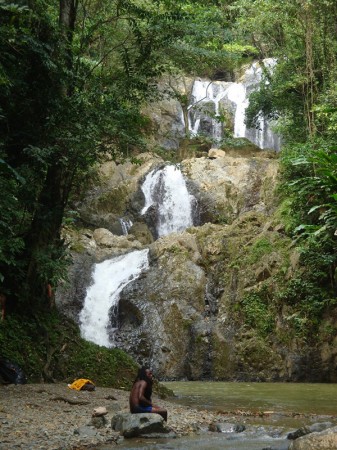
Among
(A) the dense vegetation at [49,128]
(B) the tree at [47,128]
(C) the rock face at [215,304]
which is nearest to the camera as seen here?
(A) the dense vegetation at [49,128]

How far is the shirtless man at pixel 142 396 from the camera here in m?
7.53

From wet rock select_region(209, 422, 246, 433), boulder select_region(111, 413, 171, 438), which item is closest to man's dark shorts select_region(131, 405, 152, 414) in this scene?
boulder select_region(111, 413, 171, 438)

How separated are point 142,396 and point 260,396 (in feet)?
16.7

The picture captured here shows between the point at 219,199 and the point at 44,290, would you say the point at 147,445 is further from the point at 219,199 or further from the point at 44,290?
the point at 219,199

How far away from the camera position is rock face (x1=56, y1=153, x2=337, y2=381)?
15844mm

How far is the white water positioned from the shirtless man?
1003cm

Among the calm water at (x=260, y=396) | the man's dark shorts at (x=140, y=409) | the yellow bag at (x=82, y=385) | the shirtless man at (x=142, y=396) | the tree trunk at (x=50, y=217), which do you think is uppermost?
the tree trunk at (x=50, y=217)

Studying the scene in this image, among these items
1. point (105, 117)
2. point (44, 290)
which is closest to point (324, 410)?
point (44, 290)

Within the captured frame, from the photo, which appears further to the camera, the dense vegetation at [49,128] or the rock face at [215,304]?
the rock face at [215,304]

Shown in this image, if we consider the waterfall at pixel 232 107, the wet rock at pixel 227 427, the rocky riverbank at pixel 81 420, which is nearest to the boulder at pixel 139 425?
the rocky riverbank at pixel 81 420

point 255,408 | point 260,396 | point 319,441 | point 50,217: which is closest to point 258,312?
point 260,396

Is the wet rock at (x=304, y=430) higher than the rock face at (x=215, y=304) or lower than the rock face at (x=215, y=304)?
lower

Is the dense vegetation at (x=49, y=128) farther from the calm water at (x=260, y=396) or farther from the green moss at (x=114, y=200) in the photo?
the green moss at (x=114, y=200)

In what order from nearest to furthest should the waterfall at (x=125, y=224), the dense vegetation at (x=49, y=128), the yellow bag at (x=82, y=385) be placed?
the dense vegetation at (x=49, y=128) < the yellow bag at (x=82, y=385) < the waterfall at (x=125, y=224)
